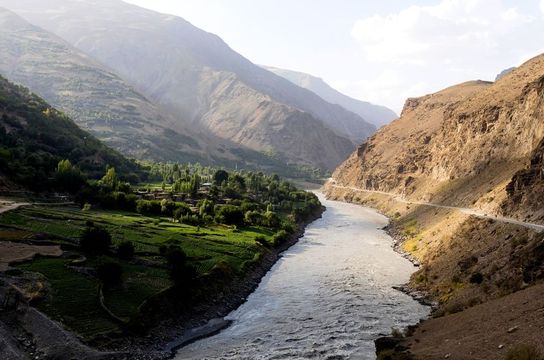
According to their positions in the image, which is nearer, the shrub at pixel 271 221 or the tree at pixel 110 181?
the shrub at pixel 271 221

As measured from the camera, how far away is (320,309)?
51.5 m

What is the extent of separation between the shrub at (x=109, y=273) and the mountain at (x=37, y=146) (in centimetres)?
5209

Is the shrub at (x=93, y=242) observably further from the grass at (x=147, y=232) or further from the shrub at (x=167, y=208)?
the shrub at (x=167, y=208)

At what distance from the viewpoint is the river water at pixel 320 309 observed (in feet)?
132

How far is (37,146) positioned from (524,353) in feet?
442

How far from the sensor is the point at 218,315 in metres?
50.2

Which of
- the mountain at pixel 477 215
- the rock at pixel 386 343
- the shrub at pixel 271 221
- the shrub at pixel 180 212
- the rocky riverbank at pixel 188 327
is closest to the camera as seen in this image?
the mountain at pixel 477 215

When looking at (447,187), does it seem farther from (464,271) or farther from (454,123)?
(464,271)

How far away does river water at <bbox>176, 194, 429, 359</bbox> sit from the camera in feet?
132

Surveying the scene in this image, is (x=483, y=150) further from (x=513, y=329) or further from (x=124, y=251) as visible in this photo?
(x=513, y=329)

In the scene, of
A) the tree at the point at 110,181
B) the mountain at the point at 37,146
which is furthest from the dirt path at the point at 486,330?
the tree at the point at 110,181

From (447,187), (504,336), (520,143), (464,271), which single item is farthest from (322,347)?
(447,187)

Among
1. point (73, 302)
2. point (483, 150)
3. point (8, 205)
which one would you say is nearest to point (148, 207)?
point (8, 205)

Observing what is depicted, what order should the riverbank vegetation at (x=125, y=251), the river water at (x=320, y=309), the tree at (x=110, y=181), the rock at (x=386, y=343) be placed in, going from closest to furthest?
the rock at (x=386, y=343) → the river water at (x=320, y=309) → the riverbank vegetation at (x=125, y=251) → the tree at (x=110, y=181)
